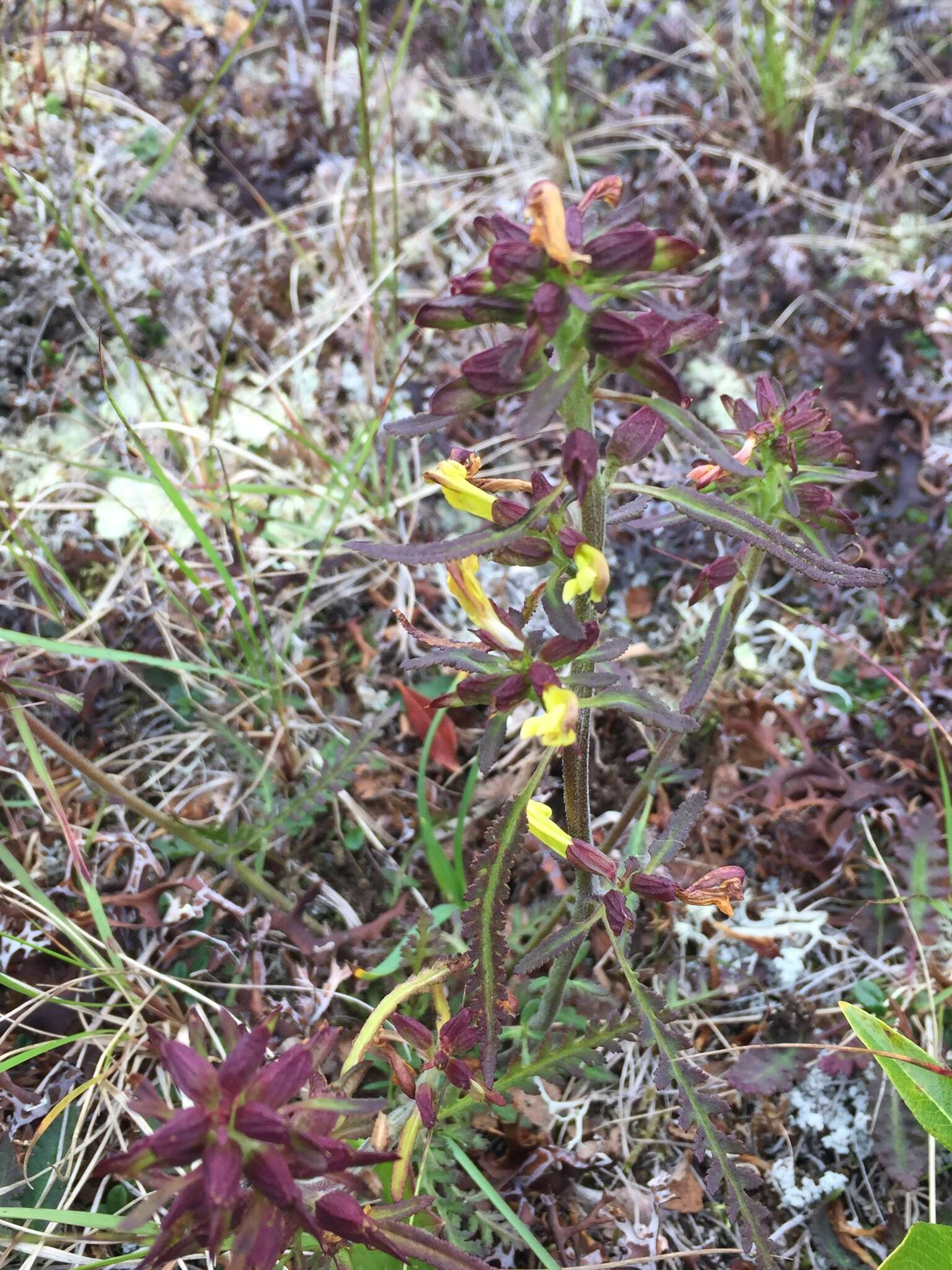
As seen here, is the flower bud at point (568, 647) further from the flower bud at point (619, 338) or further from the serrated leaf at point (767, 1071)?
the serrated leaf at point (767, 1071)

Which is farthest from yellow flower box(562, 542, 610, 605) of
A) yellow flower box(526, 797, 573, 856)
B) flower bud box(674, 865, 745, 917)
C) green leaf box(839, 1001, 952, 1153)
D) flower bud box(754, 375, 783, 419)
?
green leaf box(839, 1001, 952, 1153)

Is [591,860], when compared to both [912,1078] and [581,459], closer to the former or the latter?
[581,459]

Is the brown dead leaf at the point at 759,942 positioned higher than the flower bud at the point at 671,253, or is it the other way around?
the flower bud at the point at 671,253

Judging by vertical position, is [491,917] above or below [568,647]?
below

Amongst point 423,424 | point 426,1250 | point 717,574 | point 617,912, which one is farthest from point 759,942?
point 423,424

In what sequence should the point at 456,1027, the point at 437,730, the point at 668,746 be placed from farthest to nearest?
the point at 437,730, the point at 668,746, the point at 456,1027

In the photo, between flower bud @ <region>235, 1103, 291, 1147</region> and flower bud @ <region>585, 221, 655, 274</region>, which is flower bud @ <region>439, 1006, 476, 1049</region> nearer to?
flower bud @ <region>235, 1103, 291, 1147</region>

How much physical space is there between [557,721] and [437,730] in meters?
1.28

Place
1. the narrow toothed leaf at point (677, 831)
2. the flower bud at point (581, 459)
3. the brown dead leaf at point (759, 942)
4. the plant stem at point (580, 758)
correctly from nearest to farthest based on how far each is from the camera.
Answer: the flower bud at point (581, 459) < the plant stem at point (580, 758) < the narrow toothed leaf at point (677, 831) < the brown dead leaf at point (759, 942)

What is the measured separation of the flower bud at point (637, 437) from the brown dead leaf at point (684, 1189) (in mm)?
1480

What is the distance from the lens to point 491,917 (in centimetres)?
151

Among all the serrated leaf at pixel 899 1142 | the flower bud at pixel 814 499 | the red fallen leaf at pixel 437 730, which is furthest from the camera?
the red fallen leaf at pixel 437 730

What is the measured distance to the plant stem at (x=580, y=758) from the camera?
1406 mm

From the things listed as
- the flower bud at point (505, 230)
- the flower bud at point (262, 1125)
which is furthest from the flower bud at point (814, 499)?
the flower bud at point (262, 1125)
